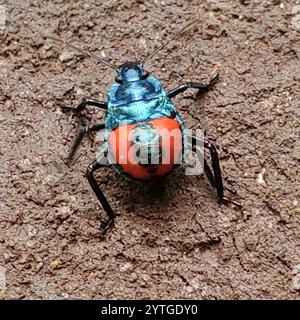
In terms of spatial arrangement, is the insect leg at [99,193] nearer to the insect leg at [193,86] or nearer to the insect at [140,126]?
the insect at [140,126]

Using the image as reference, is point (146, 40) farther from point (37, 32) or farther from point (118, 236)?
point (118, 236)

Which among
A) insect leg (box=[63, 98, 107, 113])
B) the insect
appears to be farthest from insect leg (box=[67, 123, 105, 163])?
insect leg (box=[63, 98, 107, 113])

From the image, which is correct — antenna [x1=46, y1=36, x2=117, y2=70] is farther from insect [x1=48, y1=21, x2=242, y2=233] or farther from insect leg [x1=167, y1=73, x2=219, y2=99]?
insect leg [x1=167, y1=73, x2=219, y2=99]

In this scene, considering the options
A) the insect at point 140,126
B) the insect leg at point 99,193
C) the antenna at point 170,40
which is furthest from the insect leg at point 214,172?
the antenna at point 170,40

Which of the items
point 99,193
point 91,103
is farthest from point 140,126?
point 91,103

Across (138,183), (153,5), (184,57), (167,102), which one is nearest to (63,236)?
(138,183)

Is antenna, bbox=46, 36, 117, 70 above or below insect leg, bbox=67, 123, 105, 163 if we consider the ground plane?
above
